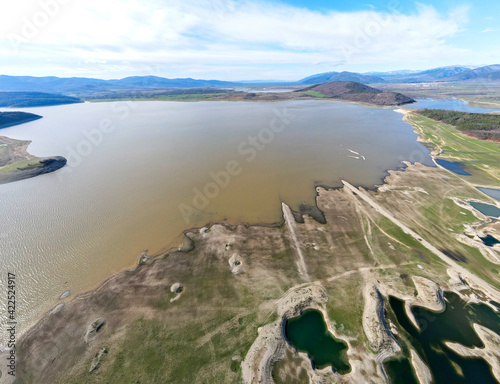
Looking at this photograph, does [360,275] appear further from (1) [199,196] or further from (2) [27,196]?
(2) [27,196]

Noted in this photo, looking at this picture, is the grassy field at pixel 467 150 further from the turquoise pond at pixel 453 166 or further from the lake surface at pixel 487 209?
the lake surface at pixel 487 209

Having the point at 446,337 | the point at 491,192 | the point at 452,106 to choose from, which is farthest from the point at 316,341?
the point at 452,106

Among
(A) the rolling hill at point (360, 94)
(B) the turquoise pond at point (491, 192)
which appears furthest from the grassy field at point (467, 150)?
(A) the rolling hill at point (360, 94)

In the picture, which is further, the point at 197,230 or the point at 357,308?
the point at 197,230

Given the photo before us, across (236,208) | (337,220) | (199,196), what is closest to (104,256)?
(199,196)

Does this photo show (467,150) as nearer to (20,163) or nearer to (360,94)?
(20,163)
